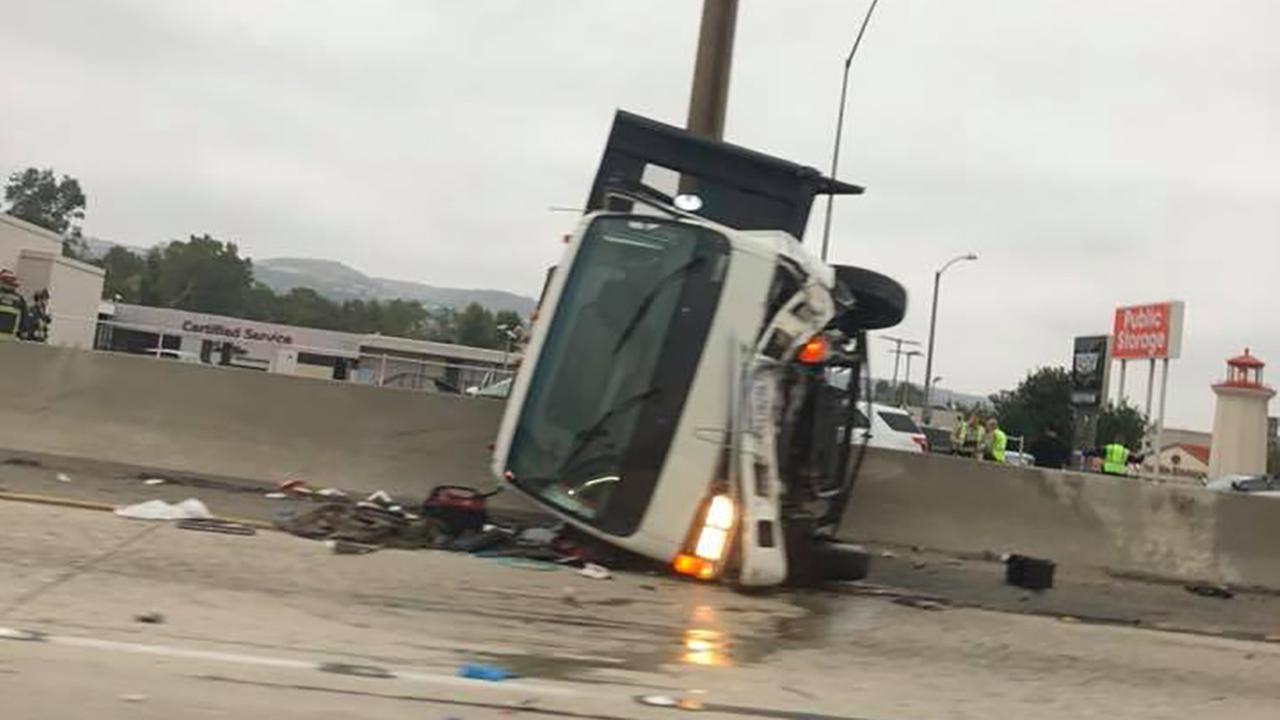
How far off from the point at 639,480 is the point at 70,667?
11.1 feet

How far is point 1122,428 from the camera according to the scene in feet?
233

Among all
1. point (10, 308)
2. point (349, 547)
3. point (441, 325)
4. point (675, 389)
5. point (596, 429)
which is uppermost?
point (441, 325)

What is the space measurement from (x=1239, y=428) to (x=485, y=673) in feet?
124

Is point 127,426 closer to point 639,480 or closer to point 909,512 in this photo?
point 639,480

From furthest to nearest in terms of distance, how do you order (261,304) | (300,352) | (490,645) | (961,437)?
(261,304)
(300,352)
(961,437)
(490,645)

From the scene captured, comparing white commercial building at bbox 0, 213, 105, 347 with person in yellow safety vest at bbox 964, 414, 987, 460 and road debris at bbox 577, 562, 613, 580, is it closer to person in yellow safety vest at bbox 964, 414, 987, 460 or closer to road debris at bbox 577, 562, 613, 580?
person in yellow safety vest at bbox 964, 414, 987, 460

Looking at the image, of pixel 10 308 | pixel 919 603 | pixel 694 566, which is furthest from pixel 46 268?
pixel 919 603

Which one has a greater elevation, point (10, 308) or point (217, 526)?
point (10, 308)

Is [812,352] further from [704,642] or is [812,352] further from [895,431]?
[895,431]

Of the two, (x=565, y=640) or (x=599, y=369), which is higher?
(x=599, y=369)

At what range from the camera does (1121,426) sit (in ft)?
233

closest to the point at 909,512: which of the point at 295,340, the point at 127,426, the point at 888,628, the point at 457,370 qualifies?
the point at 888,628

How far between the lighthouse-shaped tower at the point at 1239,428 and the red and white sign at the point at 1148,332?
781cm

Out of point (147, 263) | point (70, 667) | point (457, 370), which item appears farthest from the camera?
point (147, 263)
